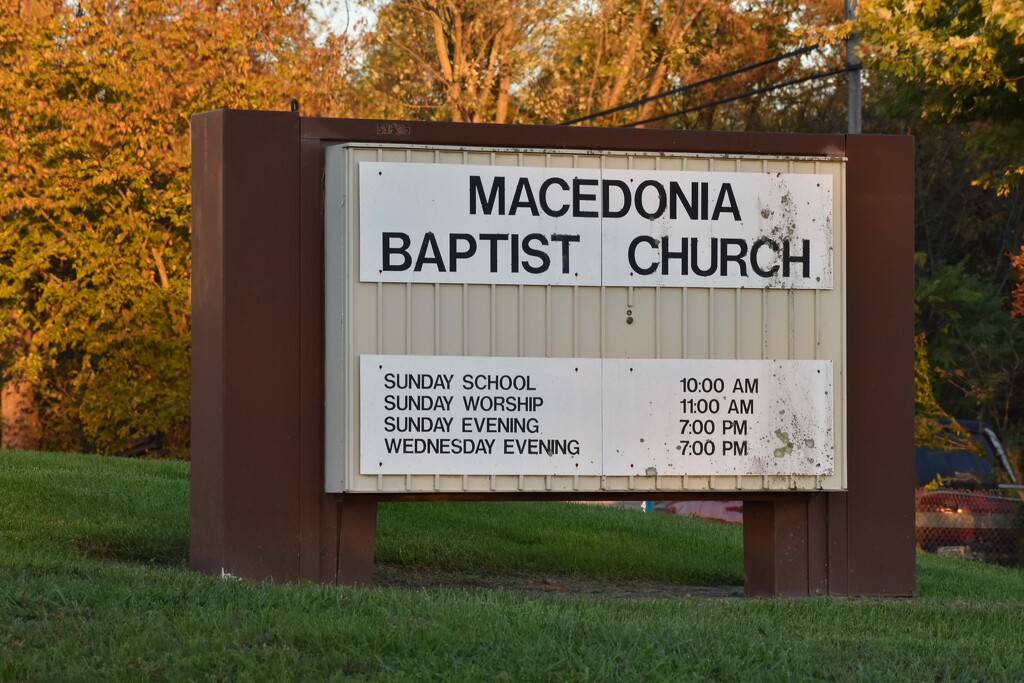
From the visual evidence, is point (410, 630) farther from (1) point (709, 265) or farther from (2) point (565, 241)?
(1) point (709, 265)

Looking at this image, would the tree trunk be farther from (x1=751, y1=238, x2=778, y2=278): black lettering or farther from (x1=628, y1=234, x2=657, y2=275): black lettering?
(x1=751, y1=238, x2=778, y2=278): black lettering

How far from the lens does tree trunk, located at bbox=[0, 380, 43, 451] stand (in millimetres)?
25312

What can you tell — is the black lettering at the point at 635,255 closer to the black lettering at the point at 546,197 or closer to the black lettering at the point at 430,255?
the black lettering at the point at 546,197

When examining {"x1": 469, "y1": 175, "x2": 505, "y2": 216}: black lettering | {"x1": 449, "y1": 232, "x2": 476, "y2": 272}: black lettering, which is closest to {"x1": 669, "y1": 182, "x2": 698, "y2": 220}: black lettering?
{"x1": 469, "y1": 175, "x2": 505, "y2": 216}: black lettering

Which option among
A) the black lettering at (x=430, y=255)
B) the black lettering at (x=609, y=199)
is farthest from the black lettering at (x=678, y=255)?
the black lettering at (x=430, y=255)

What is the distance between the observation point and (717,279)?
9.10 m

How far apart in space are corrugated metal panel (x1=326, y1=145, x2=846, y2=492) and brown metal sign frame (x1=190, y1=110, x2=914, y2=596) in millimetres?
116

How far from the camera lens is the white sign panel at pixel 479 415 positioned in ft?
28.8

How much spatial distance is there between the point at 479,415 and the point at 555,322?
2.45 ft

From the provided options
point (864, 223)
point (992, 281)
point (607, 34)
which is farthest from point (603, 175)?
point (992, 281)

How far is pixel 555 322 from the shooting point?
895 cm

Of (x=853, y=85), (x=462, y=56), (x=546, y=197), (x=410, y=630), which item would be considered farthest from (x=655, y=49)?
(x=410, y=630)

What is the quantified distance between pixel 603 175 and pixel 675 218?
0.53m

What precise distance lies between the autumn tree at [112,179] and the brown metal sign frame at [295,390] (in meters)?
14.7
